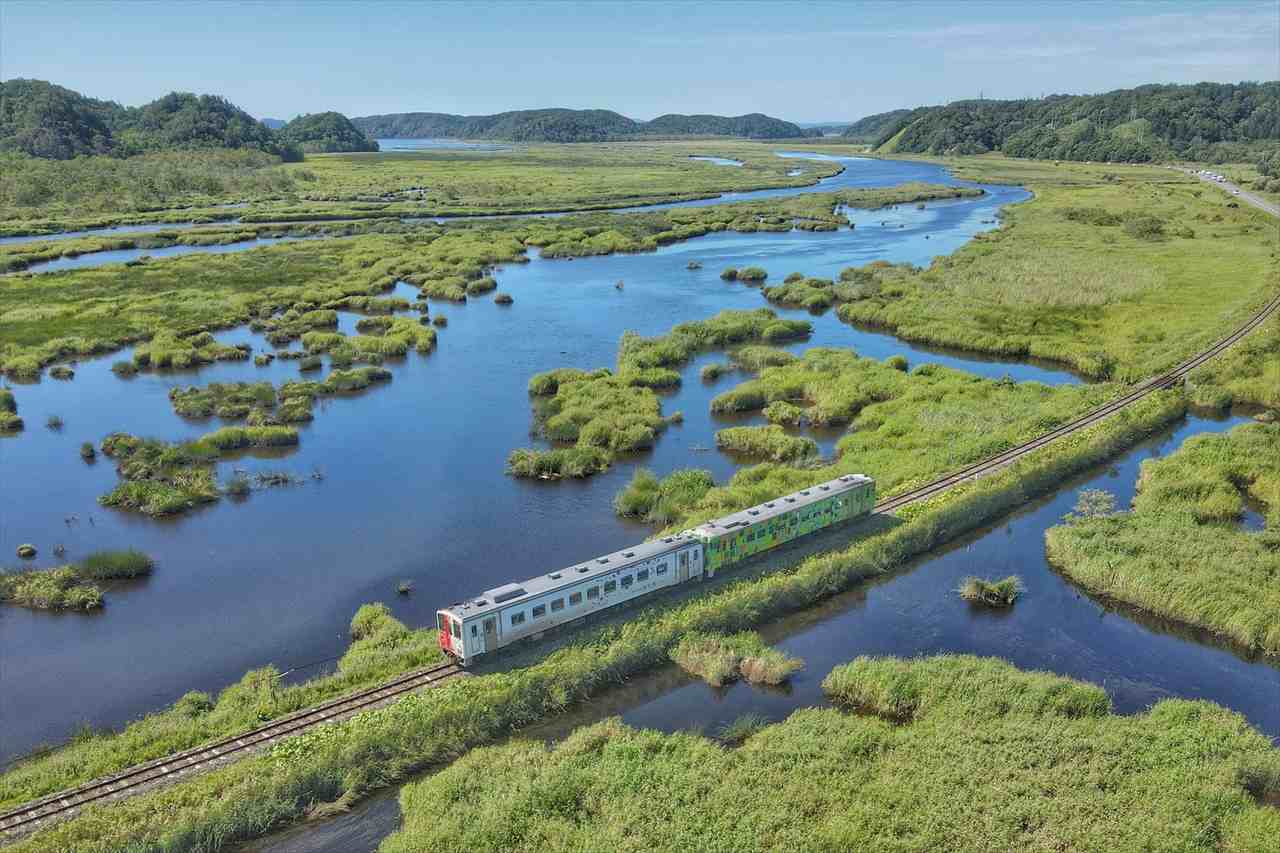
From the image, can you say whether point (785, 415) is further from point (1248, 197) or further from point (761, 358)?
point (1248, 197)

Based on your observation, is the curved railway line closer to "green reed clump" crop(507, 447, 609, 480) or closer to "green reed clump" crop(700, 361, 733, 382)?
"green reed clump" crop(507, 447, 609, 480)

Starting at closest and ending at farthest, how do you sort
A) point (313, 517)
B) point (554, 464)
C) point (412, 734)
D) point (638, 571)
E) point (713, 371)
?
point (412, 734) < point (638, 571) < point (313, 517) < point (554, 464) < point (713, 371)

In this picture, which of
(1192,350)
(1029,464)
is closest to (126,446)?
(1029,464)

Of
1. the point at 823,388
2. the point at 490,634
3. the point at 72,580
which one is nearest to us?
the point at 490,634

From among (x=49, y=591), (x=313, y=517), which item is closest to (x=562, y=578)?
(x=313, y=517)

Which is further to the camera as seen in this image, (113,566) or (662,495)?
(662,495)

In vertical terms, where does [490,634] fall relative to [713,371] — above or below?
below

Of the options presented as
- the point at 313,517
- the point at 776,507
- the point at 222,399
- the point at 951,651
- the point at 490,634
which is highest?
the point at 776,507

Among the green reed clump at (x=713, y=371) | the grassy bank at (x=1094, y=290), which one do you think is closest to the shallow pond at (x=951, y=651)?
the green reed clump at (x=713, y=371)
